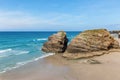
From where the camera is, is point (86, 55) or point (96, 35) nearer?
point (86, 55)

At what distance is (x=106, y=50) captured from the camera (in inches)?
920

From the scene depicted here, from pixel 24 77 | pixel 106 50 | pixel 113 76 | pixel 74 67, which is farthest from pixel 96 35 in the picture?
pixel 24 77

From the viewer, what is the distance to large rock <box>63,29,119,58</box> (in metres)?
22.5

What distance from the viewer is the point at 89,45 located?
894 inches

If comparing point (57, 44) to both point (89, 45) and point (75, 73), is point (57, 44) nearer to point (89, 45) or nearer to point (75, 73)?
point (89, 45)

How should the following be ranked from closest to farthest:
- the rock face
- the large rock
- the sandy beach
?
the sandy beach < the large rock < the rock face

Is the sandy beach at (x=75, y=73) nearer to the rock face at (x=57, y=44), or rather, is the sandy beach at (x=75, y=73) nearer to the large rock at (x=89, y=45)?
the large rock at (x=89, y=45)

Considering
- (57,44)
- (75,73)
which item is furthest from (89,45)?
(75,73)

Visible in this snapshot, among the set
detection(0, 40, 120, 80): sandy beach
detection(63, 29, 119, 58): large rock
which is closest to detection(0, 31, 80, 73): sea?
detection(0, 40, 120, 80): sandy beach

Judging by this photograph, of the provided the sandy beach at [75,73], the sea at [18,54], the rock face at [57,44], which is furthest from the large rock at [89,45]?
the sea at [18,54]

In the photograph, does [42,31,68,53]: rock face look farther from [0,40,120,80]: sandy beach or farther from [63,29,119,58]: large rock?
[0,40,120,80]: sandy beach

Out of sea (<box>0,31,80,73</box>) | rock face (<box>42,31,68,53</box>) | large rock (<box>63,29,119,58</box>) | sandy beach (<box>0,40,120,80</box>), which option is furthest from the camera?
rock face (<box>42,31,68,53</box>)

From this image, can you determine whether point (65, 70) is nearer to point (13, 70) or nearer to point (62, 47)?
point (13, 70)

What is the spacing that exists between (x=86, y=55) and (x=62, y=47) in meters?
6.50
